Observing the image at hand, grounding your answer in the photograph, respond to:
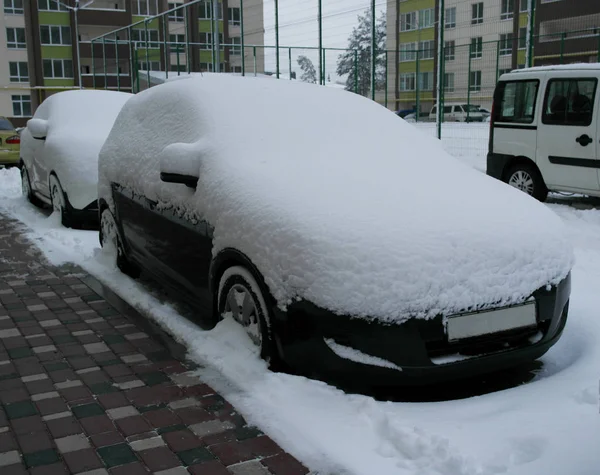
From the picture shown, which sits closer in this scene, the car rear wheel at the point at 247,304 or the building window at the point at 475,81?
the car rear wheel at the point at 247,304

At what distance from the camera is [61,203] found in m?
7.79

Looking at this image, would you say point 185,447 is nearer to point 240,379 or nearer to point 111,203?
point 240,379

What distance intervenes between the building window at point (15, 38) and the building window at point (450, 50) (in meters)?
40.8

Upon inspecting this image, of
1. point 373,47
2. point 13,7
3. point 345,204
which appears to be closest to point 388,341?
point 345,204

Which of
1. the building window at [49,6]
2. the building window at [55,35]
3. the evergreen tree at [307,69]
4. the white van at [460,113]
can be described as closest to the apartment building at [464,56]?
the white van at [460,113]

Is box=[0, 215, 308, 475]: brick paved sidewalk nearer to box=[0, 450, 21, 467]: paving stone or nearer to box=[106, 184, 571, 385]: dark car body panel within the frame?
box=[0, 450, 21, 467]: paving stone

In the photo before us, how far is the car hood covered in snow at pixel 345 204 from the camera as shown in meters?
3.04

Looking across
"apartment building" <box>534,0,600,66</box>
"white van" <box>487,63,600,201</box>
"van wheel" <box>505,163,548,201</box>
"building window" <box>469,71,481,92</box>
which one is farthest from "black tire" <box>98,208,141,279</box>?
"building window" <box>469,71,481,92</box>

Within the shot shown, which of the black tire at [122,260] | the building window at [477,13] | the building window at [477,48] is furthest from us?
the building window at [477,48]

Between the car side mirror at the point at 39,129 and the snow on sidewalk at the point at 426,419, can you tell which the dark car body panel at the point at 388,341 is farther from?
the car side mirror at the point at 39,129

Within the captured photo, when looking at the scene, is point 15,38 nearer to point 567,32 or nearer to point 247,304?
point 567,32

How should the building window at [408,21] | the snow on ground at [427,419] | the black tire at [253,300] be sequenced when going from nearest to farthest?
1. the snow on ground at [427,419]
2. the black tire at [253,300]
3. the building window at [408,21]

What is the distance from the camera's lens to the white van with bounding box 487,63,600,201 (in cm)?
876

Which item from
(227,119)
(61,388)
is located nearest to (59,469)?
(61,388)
